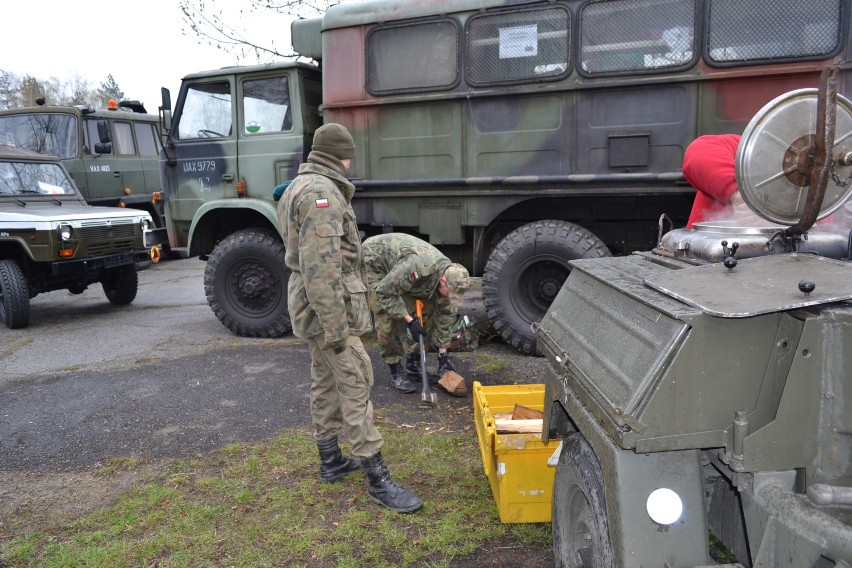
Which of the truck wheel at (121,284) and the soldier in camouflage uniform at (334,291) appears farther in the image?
the truck wheel at (121,284)

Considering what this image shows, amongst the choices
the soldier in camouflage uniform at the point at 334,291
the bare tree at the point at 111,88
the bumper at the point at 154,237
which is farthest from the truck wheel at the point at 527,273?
the bare tree at the point at 111,88

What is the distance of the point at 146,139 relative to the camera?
1165cm

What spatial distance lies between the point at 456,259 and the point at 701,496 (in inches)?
169

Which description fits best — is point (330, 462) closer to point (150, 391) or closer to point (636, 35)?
point (150, 391)

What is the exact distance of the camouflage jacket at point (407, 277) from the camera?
450 centimetres

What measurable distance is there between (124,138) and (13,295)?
506 cm

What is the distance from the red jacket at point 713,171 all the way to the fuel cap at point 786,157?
1.88 feet

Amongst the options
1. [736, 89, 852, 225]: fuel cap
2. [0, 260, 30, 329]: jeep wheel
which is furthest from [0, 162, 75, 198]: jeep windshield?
[736, 89, 852, 225]: fuel cap

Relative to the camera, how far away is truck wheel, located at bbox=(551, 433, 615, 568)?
175 cm

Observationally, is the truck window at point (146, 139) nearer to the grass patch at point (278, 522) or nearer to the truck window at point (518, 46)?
the truck window at point (518, 46)

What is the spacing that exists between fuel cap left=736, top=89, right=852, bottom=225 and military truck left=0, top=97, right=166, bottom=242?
30.5 feet

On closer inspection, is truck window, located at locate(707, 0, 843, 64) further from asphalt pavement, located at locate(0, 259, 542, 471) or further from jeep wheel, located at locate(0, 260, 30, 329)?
jeep wheel, located at locate(0, 260, 30, 329)

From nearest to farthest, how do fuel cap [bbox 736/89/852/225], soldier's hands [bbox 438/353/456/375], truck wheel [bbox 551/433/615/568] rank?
truck wheel [bbox 551/433/615/568] → fuel cap [bbox 736/89/852/225] → soldier's hands [bbox 438/353/456/375]

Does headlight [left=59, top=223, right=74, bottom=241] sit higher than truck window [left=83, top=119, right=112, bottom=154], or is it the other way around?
truck window [left=83, top=119, right=112, bottom=154]
